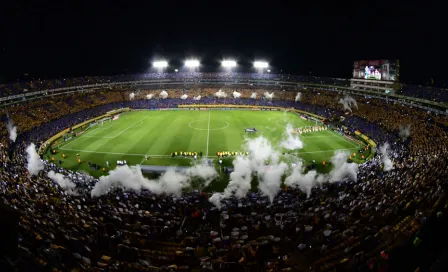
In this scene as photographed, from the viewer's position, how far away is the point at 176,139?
3938cm

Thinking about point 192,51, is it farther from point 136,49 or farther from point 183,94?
point 183,94

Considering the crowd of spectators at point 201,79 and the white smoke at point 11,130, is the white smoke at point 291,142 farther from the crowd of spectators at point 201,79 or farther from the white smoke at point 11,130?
the white smoke at point 11,130

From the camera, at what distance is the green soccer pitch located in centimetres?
3225

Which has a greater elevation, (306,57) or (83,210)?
(306,57)

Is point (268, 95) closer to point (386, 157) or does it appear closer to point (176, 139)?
point (176, 139)

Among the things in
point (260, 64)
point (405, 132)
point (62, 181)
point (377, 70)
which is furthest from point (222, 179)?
point (260, 64)

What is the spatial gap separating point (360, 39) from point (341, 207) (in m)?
62.2

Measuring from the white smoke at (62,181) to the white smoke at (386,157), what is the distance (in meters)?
24.8

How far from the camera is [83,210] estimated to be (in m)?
16.5

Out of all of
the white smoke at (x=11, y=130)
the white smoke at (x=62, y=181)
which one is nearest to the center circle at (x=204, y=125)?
the white smoke at (x=11, y=130)

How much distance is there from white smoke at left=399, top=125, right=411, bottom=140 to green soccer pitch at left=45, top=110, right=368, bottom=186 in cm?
517

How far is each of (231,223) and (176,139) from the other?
25320 mm

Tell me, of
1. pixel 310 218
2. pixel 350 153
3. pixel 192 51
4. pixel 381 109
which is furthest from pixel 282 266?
pixel 192 51

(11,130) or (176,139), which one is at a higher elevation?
(11,130)
